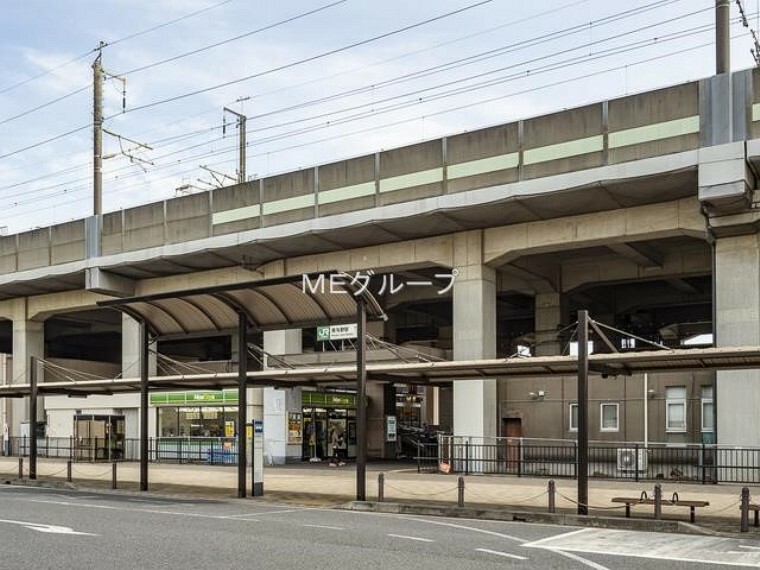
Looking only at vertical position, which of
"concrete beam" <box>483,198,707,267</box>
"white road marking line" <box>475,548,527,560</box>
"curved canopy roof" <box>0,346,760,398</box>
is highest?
"concrete beam" <box>483,198,707,267</box>

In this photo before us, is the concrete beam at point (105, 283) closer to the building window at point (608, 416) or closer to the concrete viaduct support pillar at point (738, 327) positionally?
the building window at point (608, 416)

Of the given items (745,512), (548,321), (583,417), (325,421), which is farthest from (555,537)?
(325,421)

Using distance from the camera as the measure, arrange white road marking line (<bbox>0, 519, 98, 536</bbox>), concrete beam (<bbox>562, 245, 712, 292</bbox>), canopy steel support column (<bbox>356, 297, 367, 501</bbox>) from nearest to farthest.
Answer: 1. white road marking line (<bbox>0, 519, 98, 536</bbox>)
2. canopy steel support column (<bbox>356, 297, 367, 501</bbox>)
3. concrete beam (<bbox>562, 245, 712, 292</bbox>)

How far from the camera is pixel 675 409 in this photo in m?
31.4

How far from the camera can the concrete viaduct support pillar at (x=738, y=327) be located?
26.0m

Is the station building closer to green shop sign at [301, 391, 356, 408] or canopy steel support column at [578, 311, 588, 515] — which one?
green shop sign at [301, 391, 356, 408]

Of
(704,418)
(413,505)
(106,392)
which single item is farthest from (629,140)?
(106,392)

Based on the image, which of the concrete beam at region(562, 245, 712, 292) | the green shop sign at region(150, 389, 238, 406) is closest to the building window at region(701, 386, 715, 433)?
the concrete beam at region(562, 245, 712, 292)

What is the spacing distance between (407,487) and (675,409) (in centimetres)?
1150

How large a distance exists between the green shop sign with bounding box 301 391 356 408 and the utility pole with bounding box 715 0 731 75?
886 inches

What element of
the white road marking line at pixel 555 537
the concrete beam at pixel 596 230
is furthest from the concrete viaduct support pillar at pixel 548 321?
the white road marking line at pixel 555 537

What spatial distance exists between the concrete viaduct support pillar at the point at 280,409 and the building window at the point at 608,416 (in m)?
13.8

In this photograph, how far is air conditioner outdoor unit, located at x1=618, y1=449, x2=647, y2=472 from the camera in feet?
94.4

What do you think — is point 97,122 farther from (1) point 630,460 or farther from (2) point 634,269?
(1) point 630,460
